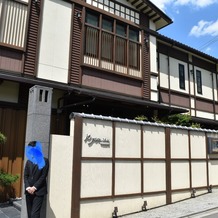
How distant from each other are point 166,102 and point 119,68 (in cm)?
382

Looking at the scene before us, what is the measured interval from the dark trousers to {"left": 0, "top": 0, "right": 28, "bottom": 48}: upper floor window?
5332 mm

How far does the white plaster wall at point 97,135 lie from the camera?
6.45 m

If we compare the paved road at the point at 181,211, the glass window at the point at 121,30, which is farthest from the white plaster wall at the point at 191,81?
the paved road at the point at 181,211

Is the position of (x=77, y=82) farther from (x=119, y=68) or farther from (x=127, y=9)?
(x=127, y=9)

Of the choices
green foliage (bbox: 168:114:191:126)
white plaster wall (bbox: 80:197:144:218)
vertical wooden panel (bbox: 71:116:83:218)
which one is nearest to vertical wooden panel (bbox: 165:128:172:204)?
white plaster wall (bbox: 80:197:144:218)

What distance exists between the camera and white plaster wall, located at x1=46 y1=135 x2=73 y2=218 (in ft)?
18.8

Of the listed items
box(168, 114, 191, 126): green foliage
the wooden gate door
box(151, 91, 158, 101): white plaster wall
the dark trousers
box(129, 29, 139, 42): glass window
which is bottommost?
the dark trousers

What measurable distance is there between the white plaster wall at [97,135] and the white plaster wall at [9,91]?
313 centimetres

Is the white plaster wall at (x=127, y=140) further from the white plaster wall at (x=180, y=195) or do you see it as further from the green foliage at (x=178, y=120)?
the green foliage at (x=178, y=120)

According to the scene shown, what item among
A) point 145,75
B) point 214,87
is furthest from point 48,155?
point 214,87

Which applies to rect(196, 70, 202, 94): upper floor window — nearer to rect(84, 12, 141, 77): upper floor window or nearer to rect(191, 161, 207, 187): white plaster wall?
rect(84, 12, 141, 77): upper floor window

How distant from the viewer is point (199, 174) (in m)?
9.05

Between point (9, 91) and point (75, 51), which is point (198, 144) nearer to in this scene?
point (75, 51)

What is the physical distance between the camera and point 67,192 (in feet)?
19.6
